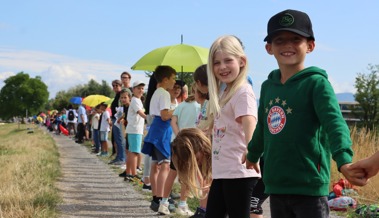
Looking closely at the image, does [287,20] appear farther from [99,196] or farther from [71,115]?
[71,115]

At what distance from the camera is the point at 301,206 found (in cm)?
287

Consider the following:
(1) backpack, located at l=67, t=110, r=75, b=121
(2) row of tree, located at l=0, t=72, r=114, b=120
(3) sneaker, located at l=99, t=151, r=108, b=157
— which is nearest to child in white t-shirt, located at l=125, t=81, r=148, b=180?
(3) sneaker, located at l=99, t=151, r=108, b=157

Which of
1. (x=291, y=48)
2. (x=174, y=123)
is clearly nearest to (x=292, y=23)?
(x=291, y=48)

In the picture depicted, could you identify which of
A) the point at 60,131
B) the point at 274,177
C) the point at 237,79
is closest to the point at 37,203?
the point at 237,79

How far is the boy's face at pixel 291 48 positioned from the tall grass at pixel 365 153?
5152 mm

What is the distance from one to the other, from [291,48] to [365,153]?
7.12m

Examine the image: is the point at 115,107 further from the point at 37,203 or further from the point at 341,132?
the point at 341,132

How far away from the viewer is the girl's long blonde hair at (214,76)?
13.1ft

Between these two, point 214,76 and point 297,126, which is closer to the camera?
point 297,126

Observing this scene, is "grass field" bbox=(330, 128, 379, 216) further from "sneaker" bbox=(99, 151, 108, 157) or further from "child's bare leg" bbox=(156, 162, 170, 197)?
"sneaker" bbox=(99, 151, 108, 157)

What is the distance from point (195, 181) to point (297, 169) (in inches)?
69.7

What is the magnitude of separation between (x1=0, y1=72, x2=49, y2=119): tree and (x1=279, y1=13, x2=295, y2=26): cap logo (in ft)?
360

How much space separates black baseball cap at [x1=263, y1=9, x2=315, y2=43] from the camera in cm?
293

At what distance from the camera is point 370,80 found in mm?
45562
